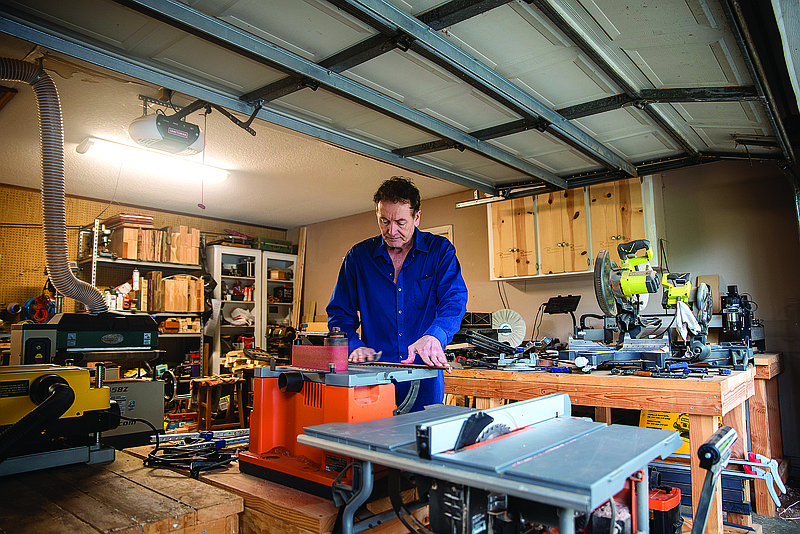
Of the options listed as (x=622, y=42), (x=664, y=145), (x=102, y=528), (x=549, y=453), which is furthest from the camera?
(x=664, y=145)

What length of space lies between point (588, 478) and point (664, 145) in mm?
3841

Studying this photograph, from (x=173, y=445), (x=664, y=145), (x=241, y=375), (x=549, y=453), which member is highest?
(x=664, y=145)

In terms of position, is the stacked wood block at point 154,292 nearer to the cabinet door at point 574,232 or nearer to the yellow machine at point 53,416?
the cabinet door at point 574,232

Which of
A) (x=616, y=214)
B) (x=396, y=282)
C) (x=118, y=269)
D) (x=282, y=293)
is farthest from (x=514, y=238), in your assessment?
(x=118, y=269)

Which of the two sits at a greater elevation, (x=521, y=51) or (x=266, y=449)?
(x=521, y=51)

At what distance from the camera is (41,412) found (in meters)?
1.18

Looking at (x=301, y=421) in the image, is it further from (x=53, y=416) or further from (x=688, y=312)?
(x=688, y=312)

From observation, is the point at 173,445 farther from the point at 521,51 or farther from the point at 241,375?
the point at 241,375

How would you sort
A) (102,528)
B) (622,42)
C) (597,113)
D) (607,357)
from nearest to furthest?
(102,528)
(622,42)
(607,357)
(597,113)

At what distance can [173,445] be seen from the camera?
60.0 inches

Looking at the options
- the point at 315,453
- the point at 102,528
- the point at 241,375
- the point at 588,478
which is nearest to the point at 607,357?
the point at 315,453

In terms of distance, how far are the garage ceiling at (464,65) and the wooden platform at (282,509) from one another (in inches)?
71.1

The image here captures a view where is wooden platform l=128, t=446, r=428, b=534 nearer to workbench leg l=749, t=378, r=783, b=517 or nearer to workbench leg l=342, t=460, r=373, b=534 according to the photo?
workbench leg l=342, t=460, r=373, b=534

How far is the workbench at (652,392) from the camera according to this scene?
2.20 m
